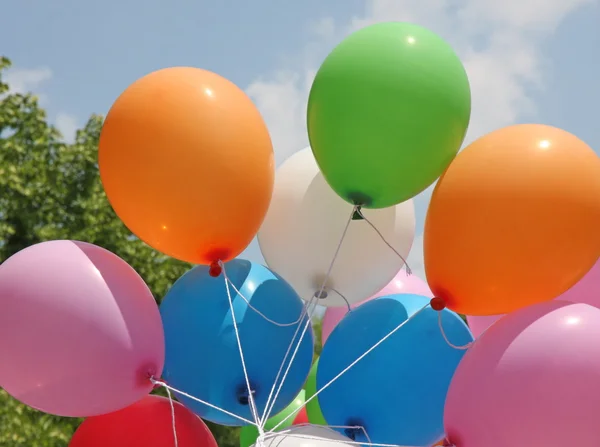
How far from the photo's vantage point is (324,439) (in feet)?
10.3

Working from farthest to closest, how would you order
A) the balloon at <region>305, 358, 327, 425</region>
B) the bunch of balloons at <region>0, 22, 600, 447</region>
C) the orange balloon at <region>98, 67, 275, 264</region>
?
the balloon at <region>305, 358, 327, 425</region>, the orange balloon at <region>98, 67, 275, 264</region>, the bunch of balloons at <region>0, 22, 600, 447</region>

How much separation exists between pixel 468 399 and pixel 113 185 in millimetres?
1670

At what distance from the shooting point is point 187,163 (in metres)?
3.33

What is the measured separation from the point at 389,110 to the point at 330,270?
1.04 metres

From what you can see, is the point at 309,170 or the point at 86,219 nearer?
the point at 309,170

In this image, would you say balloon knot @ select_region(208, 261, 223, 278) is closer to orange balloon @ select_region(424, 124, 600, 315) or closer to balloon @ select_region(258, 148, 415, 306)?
balloon @ select_region(258, 148, 415, 306)

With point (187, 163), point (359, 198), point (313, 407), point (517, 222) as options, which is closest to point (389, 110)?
point (359, 198)

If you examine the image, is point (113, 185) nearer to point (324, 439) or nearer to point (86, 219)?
point (324, 439)

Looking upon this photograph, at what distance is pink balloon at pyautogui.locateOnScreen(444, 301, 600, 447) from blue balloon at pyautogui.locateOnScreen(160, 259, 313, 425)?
0.90 m

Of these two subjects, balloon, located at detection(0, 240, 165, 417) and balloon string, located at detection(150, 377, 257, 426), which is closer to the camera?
balloon, located at detection(0, 240, 165, 417)

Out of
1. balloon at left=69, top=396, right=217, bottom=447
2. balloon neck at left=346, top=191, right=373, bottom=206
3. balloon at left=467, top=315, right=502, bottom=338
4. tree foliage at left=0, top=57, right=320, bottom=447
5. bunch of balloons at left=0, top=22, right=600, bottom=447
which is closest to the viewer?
bunch of balloons at left=0, top=22, right=600, bottom=447

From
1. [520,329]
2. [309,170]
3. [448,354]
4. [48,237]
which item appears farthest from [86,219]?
[520,329]

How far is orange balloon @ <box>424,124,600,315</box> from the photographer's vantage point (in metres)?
3.08

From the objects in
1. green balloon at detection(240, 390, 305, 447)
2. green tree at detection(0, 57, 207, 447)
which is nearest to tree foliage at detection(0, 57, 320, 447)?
green tree at detection(0, 57, 207, 447)
